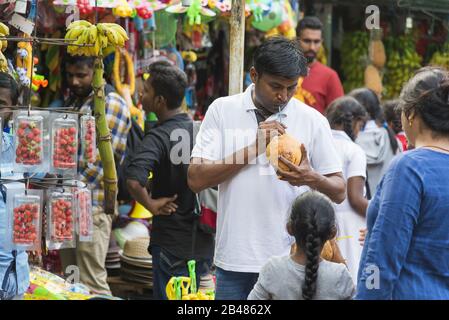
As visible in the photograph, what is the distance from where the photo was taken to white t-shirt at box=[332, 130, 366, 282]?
5465mm

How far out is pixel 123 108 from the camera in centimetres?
621

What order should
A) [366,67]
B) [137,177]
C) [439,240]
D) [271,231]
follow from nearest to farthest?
[439,240] < [271,231] < [137,177] < [366,67]

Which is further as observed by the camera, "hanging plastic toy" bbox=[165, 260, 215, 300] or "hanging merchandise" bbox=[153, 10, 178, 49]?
"hanging merchandise" bbox=[153, 10, 178, 49]

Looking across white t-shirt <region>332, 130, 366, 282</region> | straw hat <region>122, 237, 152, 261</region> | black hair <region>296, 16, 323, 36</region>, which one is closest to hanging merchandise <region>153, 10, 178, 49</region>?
black hair <region>296, 16, 323, 36</region>

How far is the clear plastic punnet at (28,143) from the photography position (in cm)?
413

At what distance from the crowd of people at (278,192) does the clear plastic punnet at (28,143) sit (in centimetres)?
16

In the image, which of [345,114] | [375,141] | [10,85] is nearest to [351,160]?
[345,114]

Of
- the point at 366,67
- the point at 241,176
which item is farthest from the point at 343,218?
the point at 366,67

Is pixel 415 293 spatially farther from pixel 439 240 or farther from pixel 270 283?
pixel 270 283

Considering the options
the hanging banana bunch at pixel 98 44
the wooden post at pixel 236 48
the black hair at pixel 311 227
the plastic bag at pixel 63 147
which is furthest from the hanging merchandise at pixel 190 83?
the black hair at pixel 311 227

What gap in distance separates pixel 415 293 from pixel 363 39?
720 cm

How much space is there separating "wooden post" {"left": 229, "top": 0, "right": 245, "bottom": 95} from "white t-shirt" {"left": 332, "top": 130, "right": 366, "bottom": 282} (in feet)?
2.69

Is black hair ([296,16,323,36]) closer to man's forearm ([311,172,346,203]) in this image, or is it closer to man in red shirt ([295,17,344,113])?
man in red shirt ([295,17,344,113])
